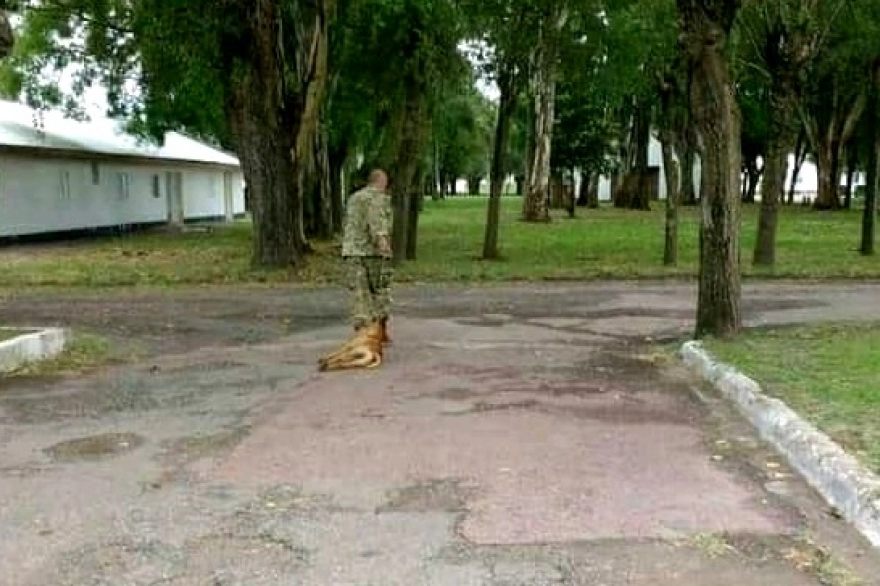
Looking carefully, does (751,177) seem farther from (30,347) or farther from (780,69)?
(30,347)

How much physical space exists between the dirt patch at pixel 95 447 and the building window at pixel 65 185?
27399 millimetres

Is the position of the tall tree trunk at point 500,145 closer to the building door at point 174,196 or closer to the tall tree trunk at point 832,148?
the building door at point 174,196

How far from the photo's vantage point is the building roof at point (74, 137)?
104 ft

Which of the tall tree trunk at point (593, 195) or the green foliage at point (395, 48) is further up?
the green foliage at point (395, 48)

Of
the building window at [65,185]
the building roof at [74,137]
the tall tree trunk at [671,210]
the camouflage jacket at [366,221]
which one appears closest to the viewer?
the camouflage jacket at [366,221]

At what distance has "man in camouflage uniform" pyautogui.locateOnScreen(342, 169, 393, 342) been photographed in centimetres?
1065

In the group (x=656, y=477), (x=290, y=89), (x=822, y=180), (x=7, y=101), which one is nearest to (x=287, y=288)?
(x=290, y=89)

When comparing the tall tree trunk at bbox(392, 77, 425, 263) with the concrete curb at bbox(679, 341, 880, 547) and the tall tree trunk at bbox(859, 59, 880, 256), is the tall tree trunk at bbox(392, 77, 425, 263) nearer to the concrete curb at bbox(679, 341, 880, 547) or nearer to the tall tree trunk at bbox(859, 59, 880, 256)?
the tall tree trunk at bbox(859, 59, 880, 256)

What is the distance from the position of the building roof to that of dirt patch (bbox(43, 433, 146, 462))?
76.1ft

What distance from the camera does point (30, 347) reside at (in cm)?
1102

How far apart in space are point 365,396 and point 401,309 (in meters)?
6.35

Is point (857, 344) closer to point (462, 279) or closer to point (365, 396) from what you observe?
point (365, 396)

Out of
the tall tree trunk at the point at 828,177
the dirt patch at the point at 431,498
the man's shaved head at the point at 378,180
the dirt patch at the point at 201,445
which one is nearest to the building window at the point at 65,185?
the man's shaved head at the point at 378,180

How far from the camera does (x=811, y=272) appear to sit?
63.5 ft
